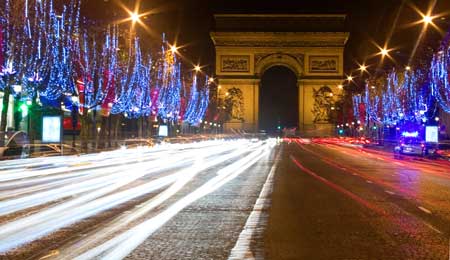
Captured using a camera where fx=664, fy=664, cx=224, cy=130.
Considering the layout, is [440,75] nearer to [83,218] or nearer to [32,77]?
[32,77]

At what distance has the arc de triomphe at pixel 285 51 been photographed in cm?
10681

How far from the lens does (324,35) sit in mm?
106750

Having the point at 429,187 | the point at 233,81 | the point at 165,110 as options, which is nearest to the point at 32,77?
the point at 429,187

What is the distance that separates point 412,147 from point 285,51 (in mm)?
68541

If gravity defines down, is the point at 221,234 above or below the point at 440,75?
below

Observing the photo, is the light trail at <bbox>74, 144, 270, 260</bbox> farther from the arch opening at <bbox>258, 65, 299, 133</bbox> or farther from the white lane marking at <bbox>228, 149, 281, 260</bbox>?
A: the arch opening at <bbox>258, 65, 299, 133</bbox>

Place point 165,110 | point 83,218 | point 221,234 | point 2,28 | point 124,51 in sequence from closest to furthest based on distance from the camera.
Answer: point 221,234, point 83,218, point 2,28, point 124,51, point 165,110

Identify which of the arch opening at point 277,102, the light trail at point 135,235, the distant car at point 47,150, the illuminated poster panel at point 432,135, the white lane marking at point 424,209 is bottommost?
the light trail at point 135,235

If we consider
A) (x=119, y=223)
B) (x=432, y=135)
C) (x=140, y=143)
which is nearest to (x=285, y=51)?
(x=140, y=143)

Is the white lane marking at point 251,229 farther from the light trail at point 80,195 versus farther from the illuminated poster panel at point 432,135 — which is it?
the illuminated poster panel at point 432,135

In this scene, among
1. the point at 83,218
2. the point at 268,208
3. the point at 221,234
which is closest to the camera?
the point at 221,234

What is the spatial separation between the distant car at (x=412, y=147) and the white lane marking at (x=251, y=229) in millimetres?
26823

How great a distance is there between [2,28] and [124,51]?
20.3m

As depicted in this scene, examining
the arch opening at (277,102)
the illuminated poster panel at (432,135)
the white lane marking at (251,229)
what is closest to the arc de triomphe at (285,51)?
the arch opening at (277,102)
